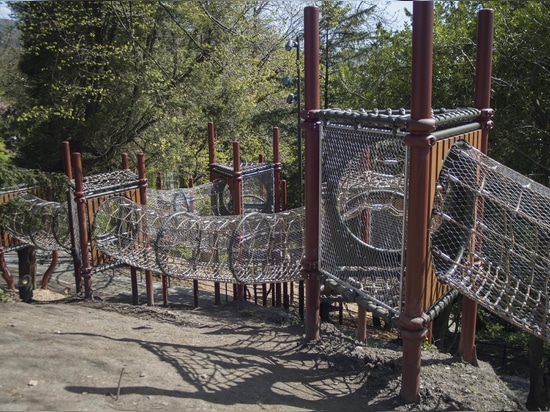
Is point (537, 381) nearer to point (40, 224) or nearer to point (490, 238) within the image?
point (490, 238)

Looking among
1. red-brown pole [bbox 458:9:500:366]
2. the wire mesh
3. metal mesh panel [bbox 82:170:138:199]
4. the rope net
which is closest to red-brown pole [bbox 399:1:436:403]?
red-brown pole [bbox 458:9:500:366]

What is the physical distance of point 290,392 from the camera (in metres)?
4.05

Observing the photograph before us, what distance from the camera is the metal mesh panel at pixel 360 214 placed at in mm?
4461

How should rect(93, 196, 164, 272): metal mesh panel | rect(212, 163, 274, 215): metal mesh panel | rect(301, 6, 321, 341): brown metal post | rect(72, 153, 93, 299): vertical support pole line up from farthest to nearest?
rect(212, 163, 274, 215): metal mesh panel → rect(72, 153, 93, 299): vertical support pole → rect(93, 196, 164, 272): metal mesh panel → rect(301, 6, 321, 341): brown metal post

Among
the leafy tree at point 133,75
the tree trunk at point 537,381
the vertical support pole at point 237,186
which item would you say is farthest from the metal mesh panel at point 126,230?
the tree trunk at point 537,381

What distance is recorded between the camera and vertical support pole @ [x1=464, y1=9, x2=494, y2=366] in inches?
178

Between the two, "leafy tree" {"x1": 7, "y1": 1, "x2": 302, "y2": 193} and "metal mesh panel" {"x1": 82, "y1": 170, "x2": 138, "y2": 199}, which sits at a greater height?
"leafy tree" {"x1": 7, "y1": 1, "x2": 302, "y2": 193}

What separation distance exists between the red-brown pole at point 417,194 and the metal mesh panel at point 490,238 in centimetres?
29

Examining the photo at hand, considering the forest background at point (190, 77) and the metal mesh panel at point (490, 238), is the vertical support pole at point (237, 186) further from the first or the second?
the forest background at point (190, 77)

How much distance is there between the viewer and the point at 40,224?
8555 mm

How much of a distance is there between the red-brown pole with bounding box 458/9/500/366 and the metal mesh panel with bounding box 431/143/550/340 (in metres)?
0.54

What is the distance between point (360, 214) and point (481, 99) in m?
1.60

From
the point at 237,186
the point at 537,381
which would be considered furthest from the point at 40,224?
the point at 537,381

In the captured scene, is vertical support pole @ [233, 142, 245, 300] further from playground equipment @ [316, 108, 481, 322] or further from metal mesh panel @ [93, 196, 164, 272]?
playground equipment @ [316, 108, 481, 322]
